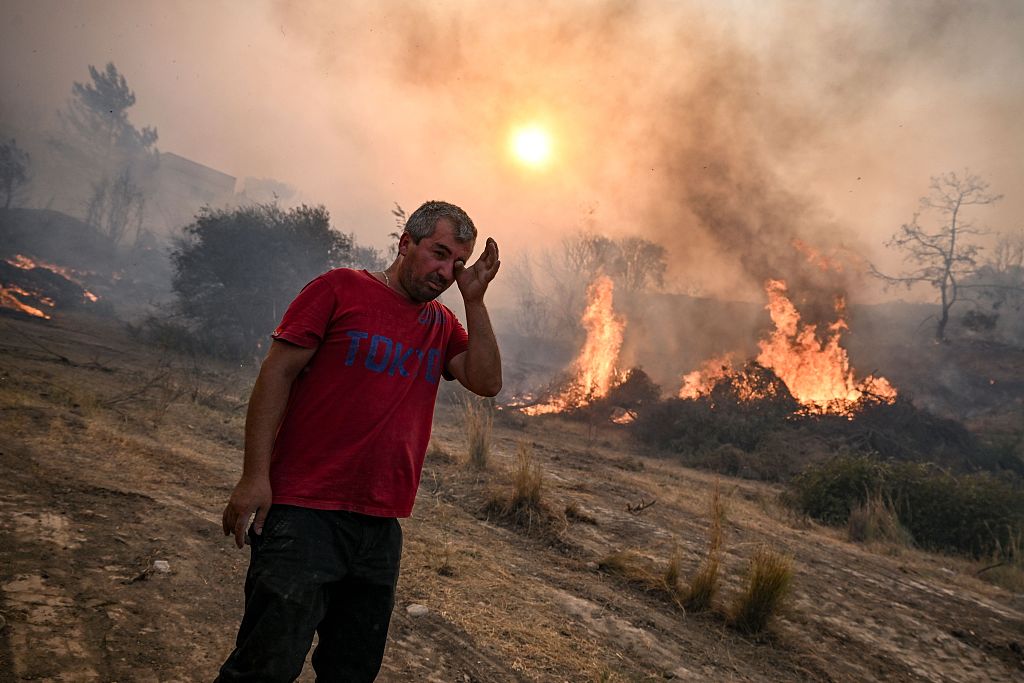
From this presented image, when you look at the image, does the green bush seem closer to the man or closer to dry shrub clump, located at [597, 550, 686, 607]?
dry shrub clump, located at [597, 550, 686, 607]

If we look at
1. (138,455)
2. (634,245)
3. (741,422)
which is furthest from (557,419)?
(634,245)

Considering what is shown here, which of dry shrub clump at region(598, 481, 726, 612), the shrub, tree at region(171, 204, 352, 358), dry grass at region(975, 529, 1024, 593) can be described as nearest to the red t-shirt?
dry shrub clump at region(598, 481, 726, 612)

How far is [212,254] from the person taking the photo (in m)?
21.3

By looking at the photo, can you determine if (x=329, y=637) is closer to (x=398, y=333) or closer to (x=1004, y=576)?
(x=398, y=333)

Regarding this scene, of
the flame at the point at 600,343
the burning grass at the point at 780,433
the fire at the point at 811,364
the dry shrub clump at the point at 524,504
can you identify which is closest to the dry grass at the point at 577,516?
the dry shrub clump at the point at 524,504

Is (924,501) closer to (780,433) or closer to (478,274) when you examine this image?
(780,433)

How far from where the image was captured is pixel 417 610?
12.2 ft

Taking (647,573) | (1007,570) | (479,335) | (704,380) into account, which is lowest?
(647,573)

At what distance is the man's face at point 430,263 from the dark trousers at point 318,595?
81cm

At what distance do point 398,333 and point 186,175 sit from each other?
93.6m

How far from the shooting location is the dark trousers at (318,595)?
1.63 m

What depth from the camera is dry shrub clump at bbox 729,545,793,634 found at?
4.61 m

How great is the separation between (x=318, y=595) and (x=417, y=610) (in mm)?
2212

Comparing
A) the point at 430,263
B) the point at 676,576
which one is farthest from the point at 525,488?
the point at 430,263
